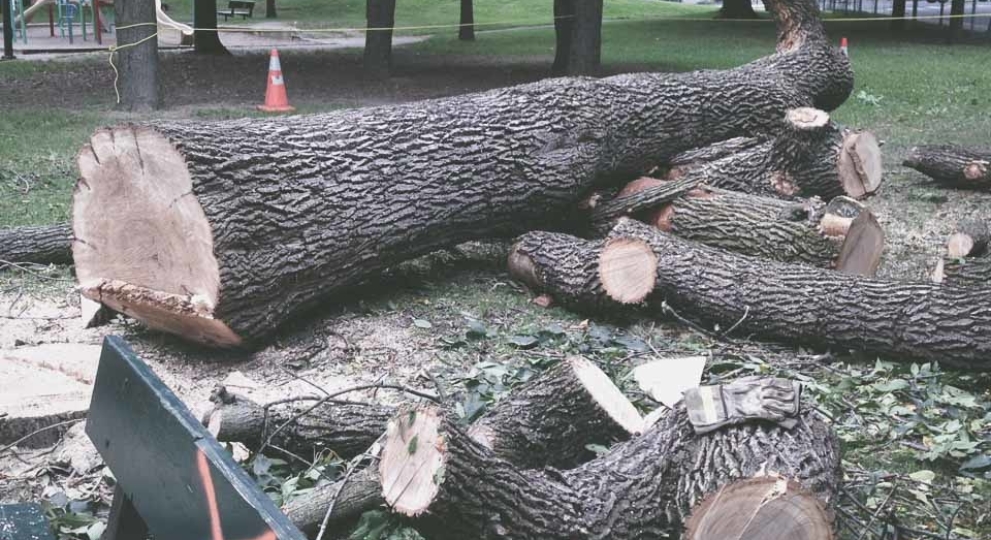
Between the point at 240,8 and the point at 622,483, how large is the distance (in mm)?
32962

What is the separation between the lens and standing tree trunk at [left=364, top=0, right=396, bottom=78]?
16.0 meters

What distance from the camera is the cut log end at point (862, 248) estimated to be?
632cm

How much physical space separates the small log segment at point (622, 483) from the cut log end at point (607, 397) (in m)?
0.28

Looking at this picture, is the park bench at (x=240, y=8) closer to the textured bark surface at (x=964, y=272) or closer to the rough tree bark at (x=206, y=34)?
the rough tree bark at (x=206, y=34)

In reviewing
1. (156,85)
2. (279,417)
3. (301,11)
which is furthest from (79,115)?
(301,11)

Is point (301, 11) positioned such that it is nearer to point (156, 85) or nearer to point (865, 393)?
point (156, 85)

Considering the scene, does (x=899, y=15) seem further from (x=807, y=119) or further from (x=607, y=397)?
(x=607, y=397)

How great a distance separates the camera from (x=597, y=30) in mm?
15898

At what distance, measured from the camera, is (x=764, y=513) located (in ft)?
9.95

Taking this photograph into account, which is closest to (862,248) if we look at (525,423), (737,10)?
(525,423)

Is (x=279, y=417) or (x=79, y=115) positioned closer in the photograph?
(x=279, y=417)

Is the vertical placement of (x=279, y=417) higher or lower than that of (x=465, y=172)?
lower

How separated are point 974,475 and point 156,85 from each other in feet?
36.1

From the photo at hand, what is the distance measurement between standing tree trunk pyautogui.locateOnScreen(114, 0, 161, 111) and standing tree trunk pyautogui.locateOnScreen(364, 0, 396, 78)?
3.76 metres
